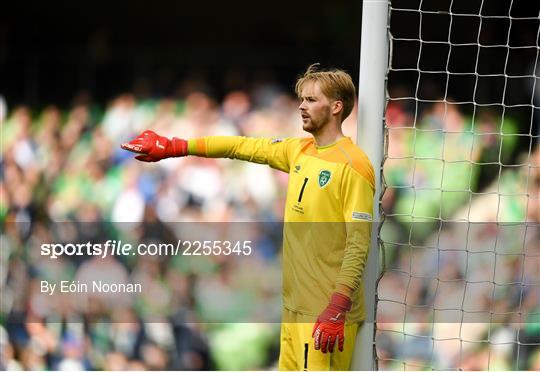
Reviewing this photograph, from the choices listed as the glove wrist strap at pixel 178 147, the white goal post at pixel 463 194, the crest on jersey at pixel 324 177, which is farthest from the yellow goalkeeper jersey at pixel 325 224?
the white goal post at pixel 463 194

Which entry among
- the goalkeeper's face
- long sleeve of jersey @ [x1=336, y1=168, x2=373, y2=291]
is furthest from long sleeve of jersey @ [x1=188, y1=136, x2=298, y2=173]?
long sleeve of jersey @ [x1=336, y1=168, x2=373, y2=291]

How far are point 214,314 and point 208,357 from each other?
0.19m

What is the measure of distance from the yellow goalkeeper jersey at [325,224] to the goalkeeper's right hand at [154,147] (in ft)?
0.94

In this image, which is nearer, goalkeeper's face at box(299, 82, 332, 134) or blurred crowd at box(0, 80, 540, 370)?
goalkeeper's face at box(299, 82, 332, 134)

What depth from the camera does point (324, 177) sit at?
2223mm

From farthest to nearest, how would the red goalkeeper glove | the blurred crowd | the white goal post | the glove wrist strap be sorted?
1. the blurred crowd
2. the white goal post
3. the glove wrist strap
4. the red goalkeeper glove

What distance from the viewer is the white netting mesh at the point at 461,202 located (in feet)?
12.7

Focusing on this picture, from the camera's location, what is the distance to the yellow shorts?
2.24 meters

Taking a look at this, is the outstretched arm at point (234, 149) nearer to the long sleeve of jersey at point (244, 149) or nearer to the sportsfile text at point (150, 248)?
the long sleeve of jersey at point (244, 149)

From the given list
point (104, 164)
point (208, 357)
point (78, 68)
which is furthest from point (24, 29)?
→ point (208, 357)

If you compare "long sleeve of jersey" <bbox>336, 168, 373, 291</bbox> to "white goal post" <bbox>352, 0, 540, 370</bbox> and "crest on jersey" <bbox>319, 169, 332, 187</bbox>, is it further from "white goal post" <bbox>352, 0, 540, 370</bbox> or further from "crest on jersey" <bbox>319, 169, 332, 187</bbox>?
"white goal post" <bbox>352, 0, 540, 370</bbox>

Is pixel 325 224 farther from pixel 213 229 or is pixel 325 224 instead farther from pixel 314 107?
pixel 213 229

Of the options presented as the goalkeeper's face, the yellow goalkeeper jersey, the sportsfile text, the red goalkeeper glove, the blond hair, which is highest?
the blond hair

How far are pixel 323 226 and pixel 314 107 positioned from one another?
0.28 metres
